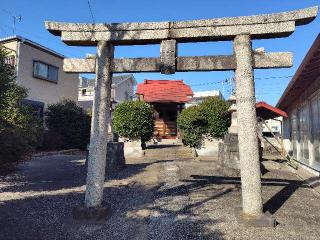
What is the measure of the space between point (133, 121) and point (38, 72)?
881cm

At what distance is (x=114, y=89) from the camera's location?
110 ft

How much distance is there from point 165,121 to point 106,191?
16.9m

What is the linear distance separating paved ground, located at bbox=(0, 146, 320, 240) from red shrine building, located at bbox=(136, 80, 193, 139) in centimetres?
1350

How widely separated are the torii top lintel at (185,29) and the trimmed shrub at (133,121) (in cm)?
1033

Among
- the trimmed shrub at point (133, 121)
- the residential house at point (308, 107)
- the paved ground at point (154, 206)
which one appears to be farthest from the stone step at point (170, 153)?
the residential house at point (308, 107)

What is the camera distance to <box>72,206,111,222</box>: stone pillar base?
19.2ft

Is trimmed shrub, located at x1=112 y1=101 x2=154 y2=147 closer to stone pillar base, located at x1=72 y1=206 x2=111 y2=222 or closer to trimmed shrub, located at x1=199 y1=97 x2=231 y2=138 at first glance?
trimmed shrub, located at x1=199 y1=97 x2=231 y2=138

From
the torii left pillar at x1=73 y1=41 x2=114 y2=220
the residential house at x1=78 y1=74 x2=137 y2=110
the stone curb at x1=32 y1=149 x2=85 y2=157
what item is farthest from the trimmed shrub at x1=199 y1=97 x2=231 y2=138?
the residential house at x1=78 y1=74 x2=137 y2=110

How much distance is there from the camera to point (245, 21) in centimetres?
602

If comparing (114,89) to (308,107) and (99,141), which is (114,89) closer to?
(308,107)

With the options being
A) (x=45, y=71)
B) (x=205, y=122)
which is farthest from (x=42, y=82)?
(x=205, y=122)

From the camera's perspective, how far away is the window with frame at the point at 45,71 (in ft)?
68.0

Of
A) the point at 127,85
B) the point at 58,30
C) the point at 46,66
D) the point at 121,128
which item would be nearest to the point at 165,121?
the point at 121,128

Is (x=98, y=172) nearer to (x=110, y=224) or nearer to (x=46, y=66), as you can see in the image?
(x=110, y=224)
